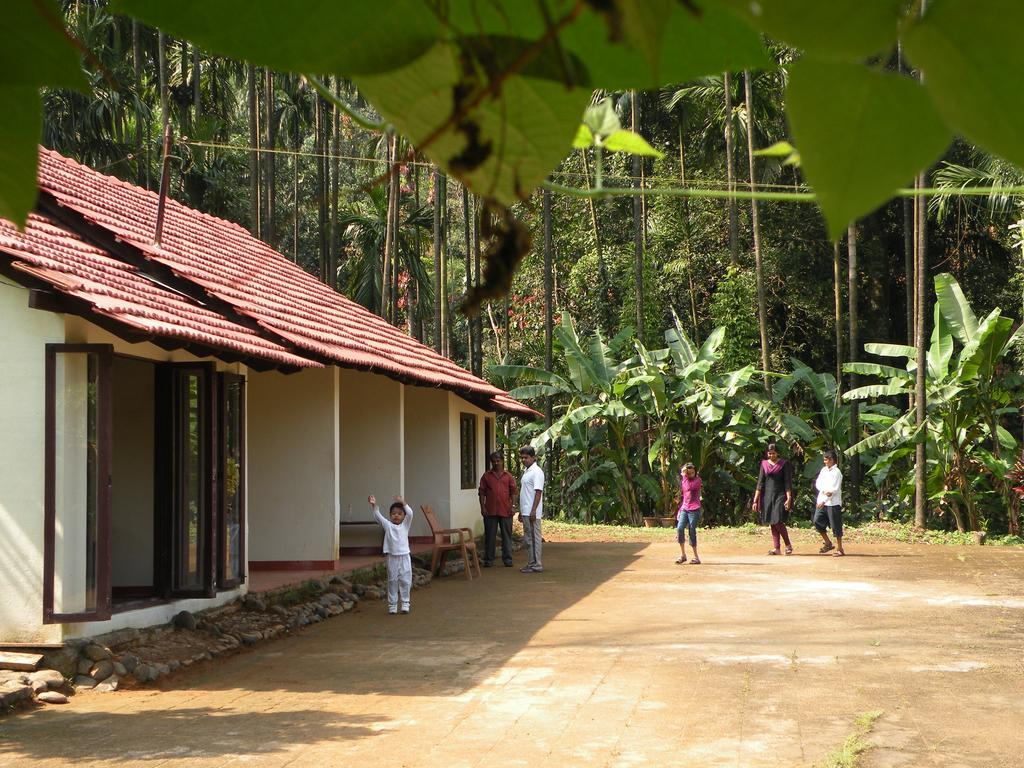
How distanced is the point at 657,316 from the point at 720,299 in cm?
258

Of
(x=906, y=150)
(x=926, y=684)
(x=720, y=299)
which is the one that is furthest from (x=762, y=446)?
(x=906, y=150)

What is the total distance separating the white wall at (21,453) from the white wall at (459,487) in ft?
30.1

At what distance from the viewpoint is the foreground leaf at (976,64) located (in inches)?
15.1

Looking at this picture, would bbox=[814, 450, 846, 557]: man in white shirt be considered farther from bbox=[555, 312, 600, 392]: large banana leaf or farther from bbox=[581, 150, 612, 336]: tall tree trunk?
bbox=[581, 150, 612, 336]: tall tree trunk

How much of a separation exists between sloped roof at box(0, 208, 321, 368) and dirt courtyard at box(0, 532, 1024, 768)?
2.48 metres

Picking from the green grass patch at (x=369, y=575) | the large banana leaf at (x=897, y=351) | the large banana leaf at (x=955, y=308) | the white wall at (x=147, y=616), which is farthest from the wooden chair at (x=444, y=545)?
the large banana leaf at (x=955, y=308)

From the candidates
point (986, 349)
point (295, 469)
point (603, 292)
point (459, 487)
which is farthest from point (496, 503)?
point (603, 292)

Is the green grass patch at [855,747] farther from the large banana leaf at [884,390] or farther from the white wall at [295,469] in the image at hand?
the large banana leaf at [884,390]

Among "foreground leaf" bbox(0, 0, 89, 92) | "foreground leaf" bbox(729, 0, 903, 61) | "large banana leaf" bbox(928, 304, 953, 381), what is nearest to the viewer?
"foreground leaf" bbox(729, 0, 903, 61)

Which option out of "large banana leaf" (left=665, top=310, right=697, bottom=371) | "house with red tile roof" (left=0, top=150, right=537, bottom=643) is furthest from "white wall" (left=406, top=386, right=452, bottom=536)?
"large banana leaf" (left=665, top=310, right=697, bottom=371)

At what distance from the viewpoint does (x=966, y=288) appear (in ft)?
79.1

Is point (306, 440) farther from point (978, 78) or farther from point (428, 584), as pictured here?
point (978, 78)

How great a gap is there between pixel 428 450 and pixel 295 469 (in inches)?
171

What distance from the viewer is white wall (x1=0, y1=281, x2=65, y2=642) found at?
7.61 m
